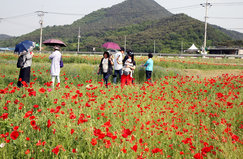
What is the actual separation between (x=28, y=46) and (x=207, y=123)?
19.6 feet

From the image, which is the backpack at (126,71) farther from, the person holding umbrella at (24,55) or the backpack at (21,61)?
the backpack at (21,61)

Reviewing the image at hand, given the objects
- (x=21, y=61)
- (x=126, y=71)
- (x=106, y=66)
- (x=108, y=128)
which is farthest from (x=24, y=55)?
(x=108, y=128)

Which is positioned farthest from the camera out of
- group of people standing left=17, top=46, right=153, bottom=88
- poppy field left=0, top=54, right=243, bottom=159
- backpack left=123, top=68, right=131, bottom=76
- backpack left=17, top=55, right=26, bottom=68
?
backpack left=123, top=68, right=131, bottom=76

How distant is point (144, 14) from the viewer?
550ft

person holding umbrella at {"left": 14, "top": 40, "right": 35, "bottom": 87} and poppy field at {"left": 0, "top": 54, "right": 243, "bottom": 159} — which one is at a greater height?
person holding umbrella at {"left": 14, "top": 40, "right": 35, "bottom": 87}

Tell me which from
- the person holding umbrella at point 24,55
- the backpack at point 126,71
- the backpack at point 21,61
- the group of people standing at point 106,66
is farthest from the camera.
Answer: the backpack at point 126,71

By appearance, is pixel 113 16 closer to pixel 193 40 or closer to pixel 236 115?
pixel 193 40

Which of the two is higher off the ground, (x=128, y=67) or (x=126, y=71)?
(x=128, y=67)

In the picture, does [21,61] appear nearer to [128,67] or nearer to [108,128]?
[128,67]

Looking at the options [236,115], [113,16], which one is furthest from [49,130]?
[113,16]

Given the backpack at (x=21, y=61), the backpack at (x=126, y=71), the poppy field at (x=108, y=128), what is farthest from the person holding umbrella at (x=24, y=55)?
the backpack at (x=126, y=71)

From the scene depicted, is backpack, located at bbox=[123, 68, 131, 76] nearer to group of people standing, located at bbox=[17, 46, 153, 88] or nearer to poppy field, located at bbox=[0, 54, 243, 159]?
group of people standing, located at bbox=[17, 46, 153, 88]

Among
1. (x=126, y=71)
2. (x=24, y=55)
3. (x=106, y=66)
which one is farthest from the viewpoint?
(x=126, y=71)

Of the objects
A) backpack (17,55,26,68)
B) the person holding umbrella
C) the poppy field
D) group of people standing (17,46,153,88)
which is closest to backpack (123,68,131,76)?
group of people standing (17,46,153,88)
